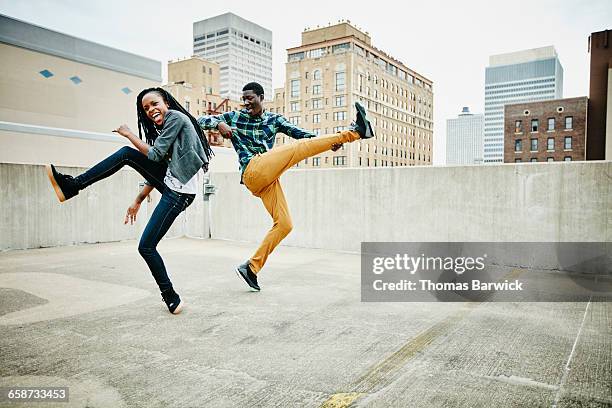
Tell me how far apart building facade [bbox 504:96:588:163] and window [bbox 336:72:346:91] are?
137 ft

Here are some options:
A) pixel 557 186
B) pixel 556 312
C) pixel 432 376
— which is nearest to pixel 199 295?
pixel 432 376

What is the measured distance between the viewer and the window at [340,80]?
333 feet

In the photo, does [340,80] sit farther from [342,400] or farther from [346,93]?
[342,400]

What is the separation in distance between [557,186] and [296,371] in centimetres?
506

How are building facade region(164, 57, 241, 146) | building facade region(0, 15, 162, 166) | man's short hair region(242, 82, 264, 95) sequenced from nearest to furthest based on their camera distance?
man's short hair region(242, 82, 264, 95) → building facade region(0, 15, 162, 166) → building facade region(164, 57, 241, 146)

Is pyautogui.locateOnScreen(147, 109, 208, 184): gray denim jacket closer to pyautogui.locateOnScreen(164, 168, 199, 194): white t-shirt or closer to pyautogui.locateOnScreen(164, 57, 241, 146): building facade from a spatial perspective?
pyautogui.locateOnScreen(164, 168, 199, 194): white t-shirt

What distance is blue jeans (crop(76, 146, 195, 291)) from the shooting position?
370 cm

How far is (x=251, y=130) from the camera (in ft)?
15.1

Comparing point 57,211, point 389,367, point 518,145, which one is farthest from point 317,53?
point 389,367

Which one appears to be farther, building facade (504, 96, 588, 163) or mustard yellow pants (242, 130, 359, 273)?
building facade (504, 96, 588, 163)

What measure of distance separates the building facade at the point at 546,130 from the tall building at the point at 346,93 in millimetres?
34682

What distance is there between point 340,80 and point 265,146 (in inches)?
4015

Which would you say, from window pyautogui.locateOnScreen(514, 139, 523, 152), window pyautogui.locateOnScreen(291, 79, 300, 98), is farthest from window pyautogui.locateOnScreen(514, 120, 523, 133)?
window pyautogui.locateOnScreen(291, 79, 300, 98)

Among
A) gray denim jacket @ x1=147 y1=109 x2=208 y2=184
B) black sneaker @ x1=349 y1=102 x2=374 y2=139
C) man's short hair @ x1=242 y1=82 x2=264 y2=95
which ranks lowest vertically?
gray denim jacket @ x1=147 y1=109 x2=208 y2=184
